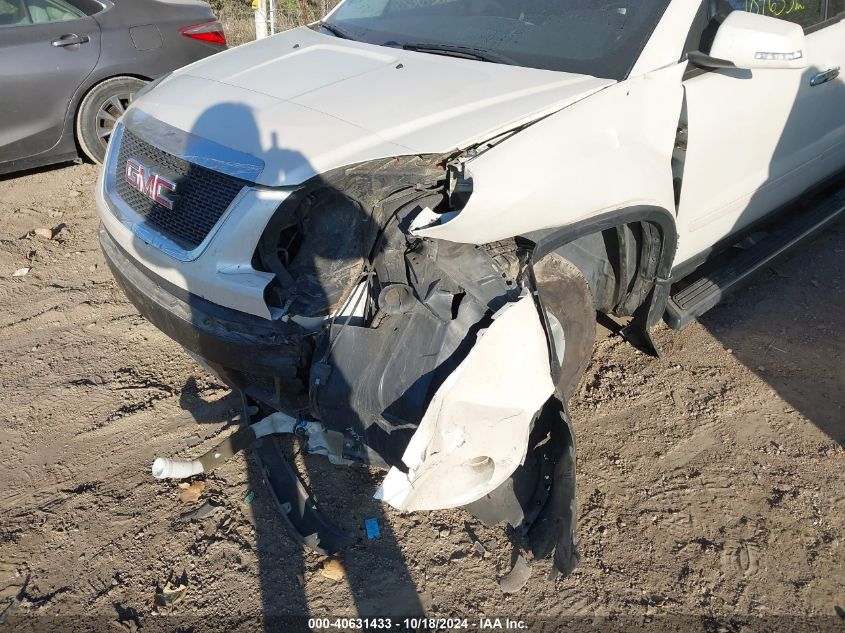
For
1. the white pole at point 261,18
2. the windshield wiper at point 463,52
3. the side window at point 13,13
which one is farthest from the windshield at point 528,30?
the white pole at point 261,18

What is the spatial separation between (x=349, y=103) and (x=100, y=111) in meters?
3.74

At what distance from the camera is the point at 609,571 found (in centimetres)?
233

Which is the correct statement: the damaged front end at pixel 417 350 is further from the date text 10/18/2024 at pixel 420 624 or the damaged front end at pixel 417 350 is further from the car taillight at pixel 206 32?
the car taillight at pixel 206 32

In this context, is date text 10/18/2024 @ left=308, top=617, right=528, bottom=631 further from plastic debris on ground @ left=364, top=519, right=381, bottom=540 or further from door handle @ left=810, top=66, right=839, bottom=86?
door handle @ left=810, top=66, right=839, bottom=86

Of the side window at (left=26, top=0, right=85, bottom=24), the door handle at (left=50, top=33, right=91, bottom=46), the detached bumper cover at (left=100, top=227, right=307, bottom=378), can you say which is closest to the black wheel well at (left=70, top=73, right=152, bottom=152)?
the door handle at (left=50, top=33, right=91, bottom=46)

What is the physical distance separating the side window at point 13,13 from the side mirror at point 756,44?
4.99 metres

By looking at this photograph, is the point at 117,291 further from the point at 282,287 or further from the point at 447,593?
the point at 447,593

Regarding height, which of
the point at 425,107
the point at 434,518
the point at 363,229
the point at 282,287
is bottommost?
the point at 434,518

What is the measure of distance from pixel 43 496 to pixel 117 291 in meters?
1.58

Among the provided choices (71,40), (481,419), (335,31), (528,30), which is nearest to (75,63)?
(71,40)

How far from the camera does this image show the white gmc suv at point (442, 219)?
2.04 metres

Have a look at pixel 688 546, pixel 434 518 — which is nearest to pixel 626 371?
pixel 688 546

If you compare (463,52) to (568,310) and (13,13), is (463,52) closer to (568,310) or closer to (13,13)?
(568,310)

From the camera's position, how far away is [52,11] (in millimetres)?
5074
